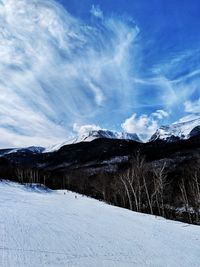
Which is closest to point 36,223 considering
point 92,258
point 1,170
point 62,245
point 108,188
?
point 62,245

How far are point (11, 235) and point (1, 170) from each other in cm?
11326

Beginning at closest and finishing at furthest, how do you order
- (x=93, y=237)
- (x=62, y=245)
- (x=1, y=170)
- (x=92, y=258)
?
(x=92, y=258) → (x=62, y=245) → (x=93, y=237) → (x=1, y=170)

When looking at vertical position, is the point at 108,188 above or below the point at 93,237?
above

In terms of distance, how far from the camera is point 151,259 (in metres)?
13.4

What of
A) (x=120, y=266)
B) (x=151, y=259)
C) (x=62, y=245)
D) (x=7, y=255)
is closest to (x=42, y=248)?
(x=62, y=245)

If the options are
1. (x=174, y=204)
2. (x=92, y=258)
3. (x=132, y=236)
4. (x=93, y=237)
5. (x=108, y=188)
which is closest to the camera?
(x=92, y=258)

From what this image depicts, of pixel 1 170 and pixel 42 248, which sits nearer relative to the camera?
pixel 42 248

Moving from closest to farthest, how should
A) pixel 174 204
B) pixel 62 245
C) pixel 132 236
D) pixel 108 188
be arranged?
pixel 62 245, pixel 132 236, pixel 174 204, pixel 108 188

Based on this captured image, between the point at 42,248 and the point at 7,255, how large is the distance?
2.20 metres

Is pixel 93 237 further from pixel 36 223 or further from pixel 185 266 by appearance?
pixel 185 266

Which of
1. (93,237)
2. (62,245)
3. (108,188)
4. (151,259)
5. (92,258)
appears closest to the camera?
(92,258)

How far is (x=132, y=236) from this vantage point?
747 inches

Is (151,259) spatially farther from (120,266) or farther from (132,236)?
(132,236)

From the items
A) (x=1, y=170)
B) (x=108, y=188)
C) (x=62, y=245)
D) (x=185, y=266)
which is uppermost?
(x=1, y=170)
